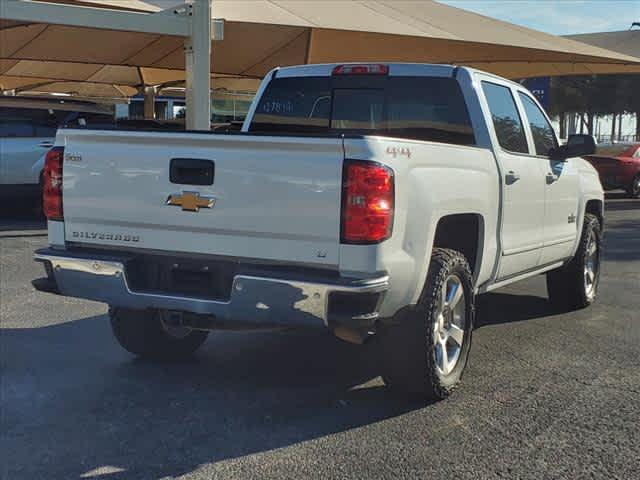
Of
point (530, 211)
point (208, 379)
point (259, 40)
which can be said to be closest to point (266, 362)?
point (208, 379)

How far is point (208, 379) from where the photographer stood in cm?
498

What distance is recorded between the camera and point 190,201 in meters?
4.05

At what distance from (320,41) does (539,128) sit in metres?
10.2

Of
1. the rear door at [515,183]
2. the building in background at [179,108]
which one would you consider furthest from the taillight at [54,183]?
the building in background at [179,108]

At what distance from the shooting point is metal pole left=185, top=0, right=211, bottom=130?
10.7m

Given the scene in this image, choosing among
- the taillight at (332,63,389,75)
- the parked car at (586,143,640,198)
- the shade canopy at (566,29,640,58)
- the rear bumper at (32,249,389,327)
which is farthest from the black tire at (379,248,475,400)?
the shade canopy at (566,29,640,58)

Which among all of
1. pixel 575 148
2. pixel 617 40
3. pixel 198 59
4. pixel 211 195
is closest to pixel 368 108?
pixel 575 148

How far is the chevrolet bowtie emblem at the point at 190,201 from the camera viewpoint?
13.1 feet

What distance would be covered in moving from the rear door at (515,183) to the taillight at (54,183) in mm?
2727

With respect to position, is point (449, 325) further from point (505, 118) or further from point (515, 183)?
point (505, 118)

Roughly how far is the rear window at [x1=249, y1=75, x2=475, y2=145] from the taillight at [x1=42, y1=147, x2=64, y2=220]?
6.12ft

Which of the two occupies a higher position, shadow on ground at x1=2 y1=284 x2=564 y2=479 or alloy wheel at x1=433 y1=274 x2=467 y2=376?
alloy wheel at x1=433 y1=274 x2=467 y2=376

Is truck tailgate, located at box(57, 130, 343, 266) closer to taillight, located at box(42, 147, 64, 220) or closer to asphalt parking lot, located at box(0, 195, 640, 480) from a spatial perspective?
taillight, located at box(42, 147, 64, 220)

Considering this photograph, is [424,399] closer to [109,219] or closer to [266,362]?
[266,362]
